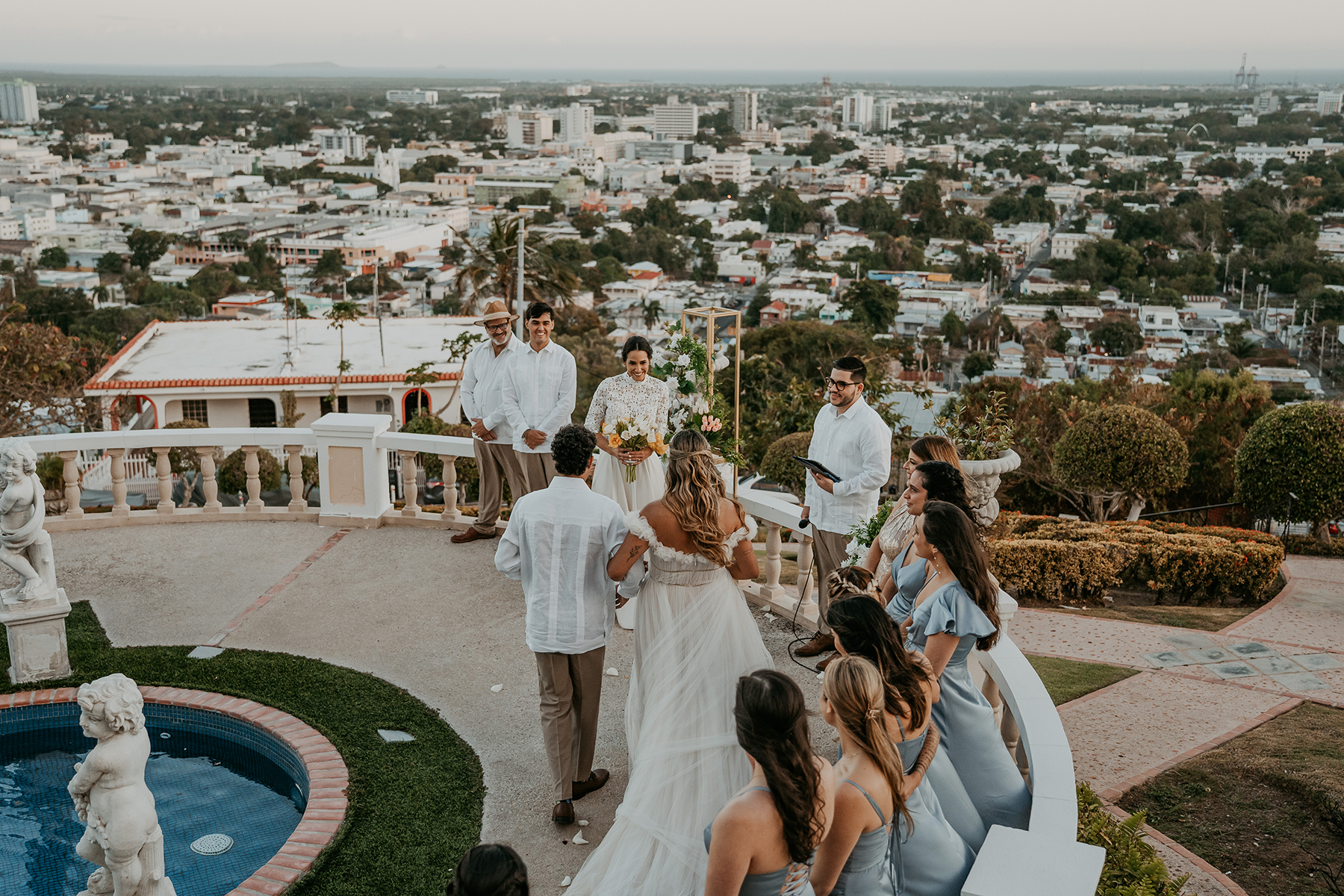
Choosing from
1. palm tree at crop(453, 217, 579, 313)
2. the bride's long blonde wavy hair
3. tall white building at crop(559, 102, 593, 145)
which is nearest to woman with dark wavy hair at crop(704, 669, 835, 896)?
the bride's long blonde wavy hair

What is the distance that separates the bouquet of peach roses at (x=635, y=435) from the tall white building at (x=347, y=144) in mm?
157703

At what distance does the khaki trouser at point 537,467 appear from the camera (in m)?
6.49

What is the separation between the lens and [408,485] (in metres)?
7.31

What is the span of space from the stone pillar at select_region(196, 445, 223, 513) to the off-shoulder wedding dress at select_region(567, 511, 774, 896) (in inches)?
A: 166

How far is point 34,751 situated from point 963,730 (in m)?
3.96

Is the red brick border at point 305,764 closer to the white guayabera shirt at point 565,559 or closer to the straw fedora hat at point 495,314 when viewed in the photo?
the white guayabera shirt at point 565,559

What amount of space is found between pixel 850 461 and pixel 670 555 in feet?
4.98

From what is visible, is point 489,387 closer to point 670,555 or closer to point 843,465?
point 843,465

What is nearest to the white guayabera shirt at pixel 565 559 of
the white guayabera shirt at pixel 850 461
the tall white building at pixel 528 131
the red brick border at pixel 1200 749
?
the white guayabera shirt at pixel 850 461

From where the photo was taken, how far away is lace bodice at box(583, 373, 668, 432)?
5738 mm

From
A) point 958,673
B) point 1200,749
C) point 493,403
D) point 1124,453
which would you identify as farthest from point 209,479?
point 1124,453

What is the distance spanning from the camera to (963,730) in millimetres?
3500

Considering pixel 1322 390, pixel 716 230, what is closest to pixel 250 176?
pixel 716 230

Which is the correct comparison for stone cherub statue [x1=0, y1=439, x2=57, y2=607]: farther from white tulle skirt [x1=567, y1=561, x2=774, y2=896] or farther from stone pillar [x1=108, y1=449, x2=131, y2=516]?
white tulle skirt [x1=567, y1=561, x2=774, y2=896]
